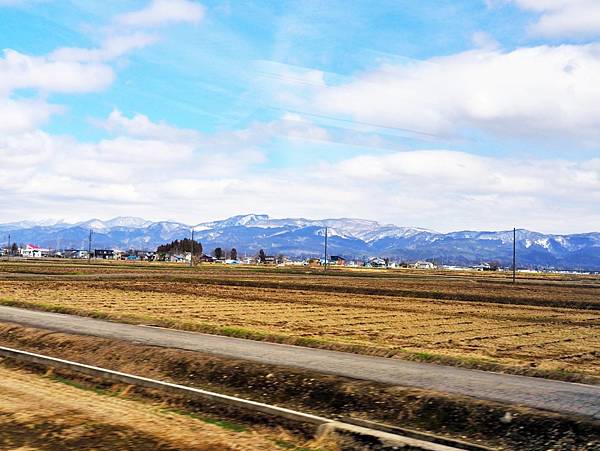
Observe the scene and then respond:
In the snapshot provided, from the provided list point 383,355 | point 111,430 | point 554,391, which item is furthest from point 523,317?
point 111,430

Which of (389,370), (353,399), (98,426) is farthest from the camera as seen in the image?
(389,370)

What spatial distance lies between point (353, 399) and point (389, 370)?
256 centimetres

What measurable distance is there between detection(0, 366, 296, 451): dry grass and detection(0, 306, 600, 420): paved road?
3658 millimetres

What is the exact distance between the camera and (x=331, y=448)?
956 cm

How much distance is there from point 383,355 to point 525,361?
11.9 ft

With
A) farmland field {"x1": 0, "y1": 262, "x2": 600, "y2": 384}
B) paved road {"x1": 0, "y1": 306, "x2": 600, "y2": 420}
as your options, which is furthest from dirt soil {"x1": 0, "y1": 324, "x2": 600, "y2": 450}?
farmland field {"x1": 0, "y1": 262, "x2": 600, "y2": 384}

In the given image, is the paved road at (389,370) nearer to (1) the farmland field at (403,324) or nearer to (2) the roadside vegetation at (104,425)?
(1) the farmland field at (403,324)

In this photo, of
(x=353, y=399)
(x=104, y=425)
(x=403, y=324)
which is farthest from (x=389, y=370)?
(x=403, y=324)

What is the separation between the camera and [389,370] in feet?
45.6

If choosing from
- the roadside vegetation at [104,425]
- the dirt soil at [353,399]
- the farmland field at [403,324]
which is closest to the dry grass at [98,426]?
the roadside vegetation at [104,425]

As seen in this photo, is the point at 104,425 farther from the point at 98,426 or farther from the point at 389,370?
the point at 389,370

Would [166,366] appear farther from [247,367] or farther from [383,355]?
[383,355]

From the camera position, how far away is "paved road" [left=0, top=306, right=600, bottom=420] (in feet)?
37.3

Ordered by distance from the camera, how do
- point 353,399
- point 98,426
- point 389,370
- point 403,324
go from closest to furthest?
point 98,426
point 353,399
point 389,370
point 403,324
